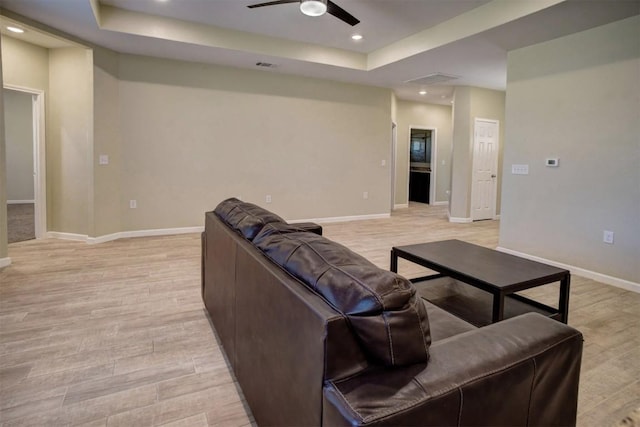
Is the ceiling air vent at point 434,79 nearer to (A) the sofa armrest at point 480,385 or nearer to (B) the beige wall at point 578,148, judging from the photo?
(B) the beige wall at point 578,148

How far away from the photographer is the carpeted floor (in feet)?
16.9

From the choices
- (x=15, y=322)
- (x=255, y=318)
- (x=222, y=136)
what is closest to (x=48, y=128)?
(x=222, y=136)

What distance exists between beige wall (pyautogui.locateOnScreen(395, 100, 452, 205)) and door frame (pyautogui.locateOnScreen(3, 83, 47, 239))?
6.70m

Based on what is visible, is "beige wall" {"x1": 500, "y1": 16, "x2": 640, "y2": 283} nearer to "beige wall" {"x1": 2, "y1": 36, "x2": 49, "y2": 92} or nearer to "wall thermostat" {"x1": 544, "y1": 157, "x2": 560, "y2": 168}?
"wall thermostat" {"x1": 544, "y1": 157, "x2": 560, "y2": 168}

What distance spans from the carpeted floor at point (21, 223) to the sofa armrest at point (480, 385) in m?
5.78

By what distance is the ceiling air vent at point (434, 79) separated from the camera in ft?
20.0

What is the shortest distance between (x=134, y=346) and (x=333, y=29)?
420 cm

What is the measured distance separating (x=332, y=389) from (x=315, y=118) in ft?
19.9

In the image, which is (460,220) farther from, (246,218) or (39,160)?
(39,160)

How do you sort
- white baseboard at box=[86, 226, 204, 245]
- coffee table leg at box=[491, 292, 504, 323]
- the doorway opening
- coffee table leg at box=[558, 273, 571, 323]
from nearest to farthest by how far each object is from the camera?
coffee table leg at box=[491, 292, 504, 323] → coffee table leg at box=[558, 273, 571, 323] → white baseboard at box=[86, 226, 204, 245] → the doorway opening

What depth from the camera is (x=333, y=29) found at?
4.73 metres

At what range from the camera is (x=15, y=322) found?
101 inches

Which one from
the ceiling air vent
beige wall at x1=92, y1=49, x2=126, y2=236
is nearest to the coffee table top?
the ceiling air vent

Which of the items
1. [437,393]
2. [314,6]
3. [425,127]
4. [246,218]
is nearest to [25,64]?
[314,6]
